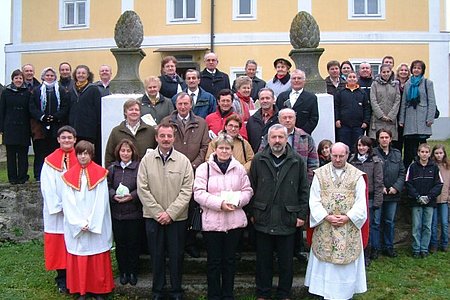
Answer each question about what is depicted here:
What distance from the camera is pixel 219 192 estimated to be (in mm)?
5660

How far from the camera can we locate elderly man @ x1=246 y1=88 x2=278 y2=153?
6406mm

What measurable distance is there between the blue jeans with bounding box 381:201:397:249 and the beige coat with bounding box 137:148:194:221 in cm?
309

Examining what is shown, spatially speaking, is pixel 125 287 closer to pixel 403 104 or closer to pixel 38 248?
pixel 38 248

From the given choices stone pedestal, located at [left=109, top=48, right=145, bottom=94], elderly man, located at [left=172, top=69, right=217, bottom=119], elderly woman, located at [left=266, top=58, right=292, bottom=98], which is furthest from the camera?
stone pedestal, located at [left=109, top=48, right=145, bottom=94]

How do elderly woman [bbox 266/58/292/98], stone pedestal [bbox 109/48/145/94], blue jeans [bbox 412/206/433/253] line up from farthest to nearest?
stone pedestal [bbox 109/48/145/94] < elderly woman [bbox 266/58/292/98] < blue jeans [bbox 412/206/433/253]

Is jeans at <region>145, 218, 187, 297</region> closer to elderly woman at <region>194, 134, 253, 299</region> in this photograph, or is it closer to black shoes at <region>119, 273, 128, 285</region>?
elderly woman at <region>194, 134, 253, 299</region>

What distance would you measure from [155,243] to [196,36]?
14619 mm

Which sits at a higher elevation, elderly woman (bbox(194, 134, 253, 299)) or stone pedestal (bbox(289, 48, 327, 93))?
stone pedestal (bbox(289, 48, 327, 93))

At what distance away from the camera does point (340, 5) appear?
19.0m

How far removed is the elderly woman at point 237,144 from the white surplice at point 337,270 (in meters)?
0.80

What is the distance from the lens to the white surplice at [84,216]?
585cm

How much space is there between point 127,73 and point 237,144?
2.69 metres

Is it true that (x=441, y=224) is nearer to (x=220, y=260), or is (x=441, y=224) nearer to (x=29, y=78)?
(x=220, y=260)

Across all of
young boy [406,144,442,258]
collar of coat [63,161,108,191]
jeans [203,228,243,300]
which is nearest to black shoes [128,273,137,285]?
jeans [203,228,243,300]
